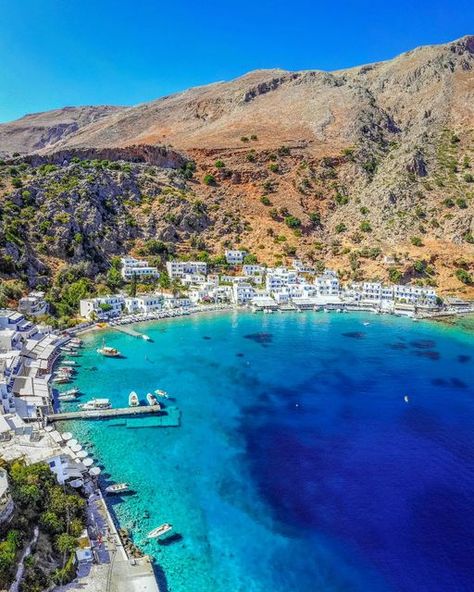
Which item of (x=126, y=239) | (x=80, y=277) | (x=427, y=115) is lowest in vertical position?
(x=80, y=277)

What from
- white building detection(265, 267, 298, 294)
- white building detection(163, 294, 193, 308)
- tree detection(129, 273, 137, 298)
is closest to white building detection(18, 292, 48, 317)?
tree detection(129, 273, 137, 298)

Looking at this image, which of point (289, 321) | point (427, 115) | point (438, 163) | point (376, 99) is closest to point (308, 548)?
point (289, 321)

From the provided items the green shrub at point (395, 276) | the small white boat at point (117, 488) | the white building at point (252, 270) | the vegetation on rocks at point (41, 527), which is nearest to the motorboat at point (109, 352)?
the small white boat at point (117, 488)

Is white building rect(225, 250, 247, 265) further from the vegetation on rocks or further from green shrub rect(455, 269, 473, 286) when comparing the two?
the vegetation on rocks

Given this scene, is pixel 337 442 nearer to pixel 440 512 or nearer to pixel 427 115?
pixel 440 512

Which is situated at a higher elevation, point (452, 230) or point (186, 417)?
point (452, 230)

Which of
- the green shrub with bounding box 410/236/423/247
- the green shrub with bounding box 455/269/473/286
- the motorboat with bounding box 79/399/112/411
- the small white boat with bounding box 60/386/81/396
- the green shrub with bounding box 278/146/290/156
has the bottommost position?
the motorboat with bounding box 79/399/112/411

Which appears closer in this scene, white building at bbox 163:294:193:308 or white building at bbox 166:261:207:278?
white building at bbox 163:294:193:308
